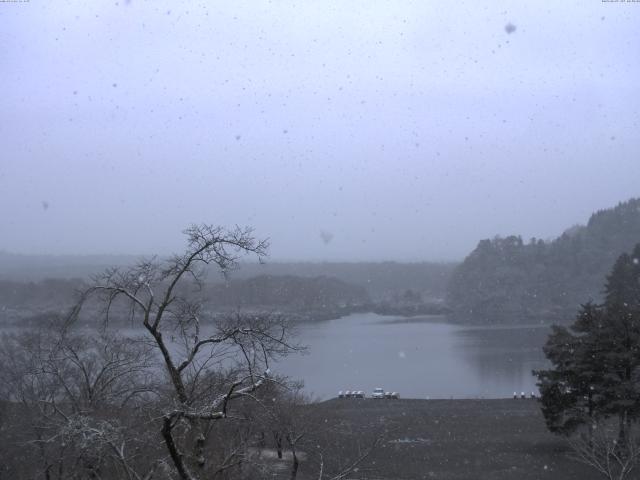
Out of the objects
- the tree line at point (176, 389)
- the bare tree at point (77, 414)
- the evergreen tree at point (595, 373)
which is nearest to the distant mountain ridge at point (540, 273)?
the evergreen tree at point (595, 373)

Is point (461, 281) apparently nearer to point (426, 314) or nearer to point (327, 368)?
point (426, 314)

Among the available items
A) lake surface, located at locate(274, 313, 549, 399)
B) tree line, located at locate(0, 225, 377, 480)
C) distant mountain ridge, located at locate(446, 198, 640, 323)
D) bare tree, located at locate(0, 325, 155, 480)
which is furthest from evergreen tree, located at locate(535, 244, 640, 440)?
distant mountain ridge, located at locate(446, 198, 640, 323)

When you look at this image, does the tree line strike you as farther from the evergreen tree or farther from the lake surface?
the lake surface

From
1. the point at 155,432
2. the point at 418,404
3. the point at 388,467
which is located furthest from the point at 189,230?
the point at 418,404

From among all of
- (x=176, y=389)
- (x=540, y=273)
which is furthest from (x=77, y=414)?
(x=540, y=273)

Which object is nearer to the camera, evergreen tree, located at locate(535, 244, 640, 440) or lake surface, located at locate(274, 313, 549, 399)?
evergreen tree, located at locate(535, 244, 640, 440)

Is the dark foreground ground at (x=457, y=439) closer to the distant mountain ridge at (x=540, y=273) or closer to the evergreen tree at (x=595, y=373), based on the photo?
the evergreen tree at (x=595, y=373)

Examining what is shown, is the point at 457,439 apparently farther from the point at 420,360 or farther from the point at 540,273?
the point at 540,273
